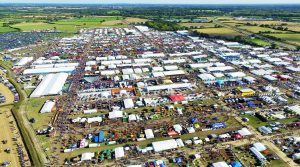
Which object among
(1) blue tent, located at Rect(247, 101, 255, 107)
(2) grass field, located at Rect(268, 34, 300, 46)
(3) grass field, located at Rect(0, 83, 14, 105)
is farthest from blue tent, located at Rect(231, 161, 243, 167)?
(2) grass field, located at Rect(268, 34, 300, 46)

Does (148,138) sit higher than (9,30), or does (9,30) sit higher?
(9,30)

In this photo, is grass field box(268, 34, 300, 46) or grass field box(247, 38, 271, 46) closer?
grass field box(247, 38, 271, 46)

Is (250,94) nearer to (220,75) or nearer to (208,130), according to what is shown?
(220,75)

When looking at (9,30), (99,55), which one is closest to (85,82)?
(99,55)

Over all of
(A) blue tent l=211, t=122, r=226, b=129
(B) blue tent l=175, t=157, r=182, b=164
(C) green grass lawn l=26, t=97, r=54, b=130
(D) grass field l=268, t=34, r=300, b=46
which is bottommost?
(B) blue tent l=175, t=157, r=182, b=164

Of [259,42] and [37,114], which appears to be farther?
[259,42]

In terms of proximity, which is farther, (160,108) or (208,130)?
(160,108)

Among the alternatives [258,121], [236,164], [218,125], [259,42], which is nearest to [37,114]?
[218,125]

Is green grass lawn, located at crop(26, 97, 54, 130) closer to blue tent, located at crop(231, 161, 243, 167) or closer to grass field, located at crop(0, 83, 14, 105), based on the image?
grass field, located at crop(0, 83, 14, 105)

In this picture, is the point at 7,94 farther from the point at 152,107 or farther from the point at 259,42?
the point at 259,42

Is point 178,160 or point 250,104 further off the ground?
point 250,104

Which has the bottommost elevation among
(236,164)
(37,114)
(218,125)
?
(236,164)
